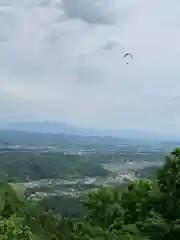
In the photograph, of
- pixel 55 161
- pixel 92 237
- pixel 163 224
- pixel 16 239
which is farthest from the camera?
pixel 55 161

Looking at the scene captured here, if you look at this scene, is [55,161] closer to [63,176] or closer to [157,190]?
[63,176]

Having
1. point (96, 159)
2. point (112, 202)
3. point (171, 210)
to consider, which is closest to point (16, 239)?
point (171, 210)

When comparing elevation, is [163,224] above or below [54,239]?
above

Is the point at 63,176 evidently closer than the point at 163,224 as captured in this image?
No

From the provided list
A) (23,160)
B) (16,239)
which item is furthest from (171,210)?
(23,160)

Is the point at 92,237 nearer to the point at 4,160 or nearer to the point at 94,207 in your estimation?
the point at 94,207

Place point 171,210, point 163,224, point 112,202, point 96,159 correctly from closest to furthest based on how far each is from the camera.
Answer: point 163,224
point 171,210
point 112,202
point 96,159
